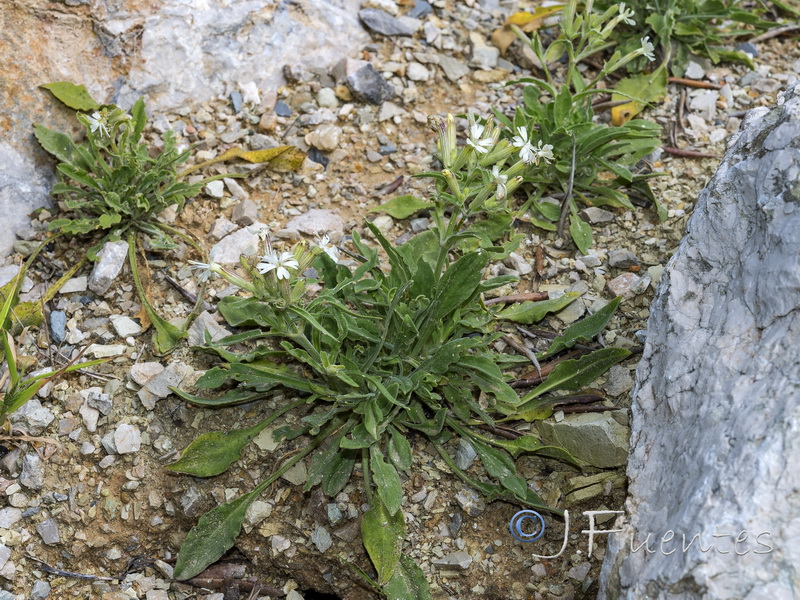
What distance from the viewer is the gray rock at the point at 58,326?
4094 mm

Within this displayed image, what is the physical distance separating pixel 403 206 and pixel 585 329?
4.29 ft

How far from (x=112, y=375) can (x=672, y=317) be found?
2684 mm

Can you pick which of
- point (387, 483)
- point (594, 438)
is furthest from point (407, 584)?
point (594, 438)

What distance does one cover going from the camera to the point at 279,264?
9.66ft

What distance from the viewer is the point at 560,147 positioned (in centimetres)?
443

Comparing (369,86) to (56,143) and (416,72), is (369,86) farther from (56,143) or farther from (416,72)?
(56,143)

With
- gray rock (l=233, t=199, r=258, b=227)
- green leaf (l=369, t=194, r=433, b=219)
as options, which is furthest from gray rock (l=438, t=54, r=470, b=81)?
gray rock (l=233, t=199, r=258, b=227)

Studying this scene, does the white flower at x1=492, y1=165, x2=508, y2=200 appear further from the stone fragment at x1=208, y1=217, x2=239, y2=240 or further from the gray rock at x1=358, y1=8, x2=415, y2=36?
the gray rock at x1=358, y1=8, x2=415, y2=36

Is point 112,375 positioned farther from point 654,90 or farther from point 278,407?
point 654,90

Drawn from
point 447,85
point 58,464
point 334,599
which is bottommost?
point 334,599

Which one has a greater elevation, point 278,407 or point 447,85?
point 447,85

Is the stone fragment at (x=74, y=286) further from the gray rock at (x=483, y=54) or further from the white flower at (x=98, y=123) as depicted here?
the gray rock at (x=483, y=54)

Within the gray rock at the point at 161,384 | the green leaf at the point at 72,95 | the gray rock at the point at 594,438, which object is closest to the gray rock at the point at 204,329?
the gray rock at the point at 161,384

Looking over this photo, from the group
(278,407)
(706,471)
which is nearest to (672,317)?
(706,471)
